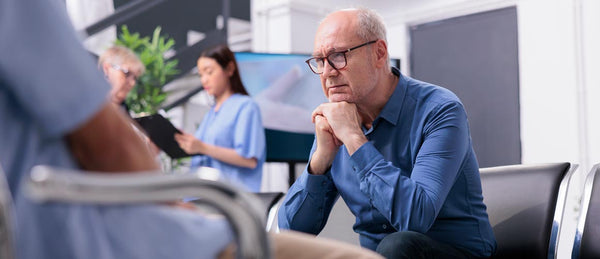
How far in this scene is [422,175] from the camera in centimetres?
143

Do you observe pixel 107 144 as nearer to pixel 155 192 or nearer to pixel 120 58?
pixel 155 192

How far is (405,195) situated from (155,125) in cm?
166

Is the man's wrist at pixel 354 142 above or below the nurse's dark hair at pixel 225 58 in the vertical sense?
below

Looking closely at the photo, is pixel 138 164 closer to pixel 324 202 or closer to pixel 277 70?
pixel 324 202

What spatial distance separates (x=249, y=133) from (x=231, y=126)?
0.10 m

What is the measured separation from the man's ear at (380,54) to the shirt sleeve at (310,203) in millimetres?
360

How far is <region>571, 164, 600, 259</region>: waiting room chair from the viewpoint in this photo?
154cm

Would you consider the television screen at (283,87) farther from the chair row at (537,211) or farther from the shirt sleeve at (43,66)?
the shirt sleeve at (43,66)

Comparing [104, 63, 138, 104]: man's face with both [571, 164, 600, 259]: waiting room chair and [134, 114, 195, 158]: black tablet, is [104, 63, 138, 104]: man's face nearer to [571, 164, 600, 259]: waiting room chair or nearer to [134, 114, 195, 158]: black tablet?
[134, 114, 195, 158]: black tablet

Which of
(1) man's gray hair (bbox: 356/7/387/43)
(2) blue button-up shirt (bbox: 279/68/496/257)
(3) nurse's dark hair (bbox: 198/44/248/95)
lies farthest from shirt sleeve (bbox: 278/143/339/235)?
(3) nurse's dark hair (bbox: 198/44/248/95)

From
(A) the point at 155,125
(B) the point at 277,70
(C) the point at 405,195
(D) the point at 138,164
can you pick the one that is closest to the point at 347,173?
(C) the point at 405,195

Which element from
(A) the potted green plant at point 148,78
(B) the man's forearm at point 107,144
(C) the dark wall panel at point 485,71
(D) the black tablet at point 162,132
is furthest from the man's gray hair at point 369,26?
(C) the dark wall panel at point 485,71

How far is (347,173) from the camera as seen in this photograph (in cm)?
162

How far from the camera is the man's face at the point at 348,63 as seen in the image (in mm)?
1673
